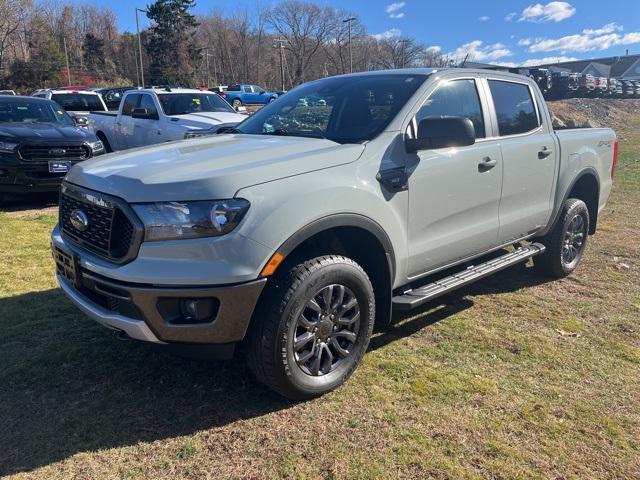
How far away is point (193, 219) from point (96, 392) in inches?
52.6

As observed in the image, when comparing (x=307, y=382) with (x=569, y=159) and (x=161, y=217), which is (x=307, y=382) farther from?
(x=569, y=159)

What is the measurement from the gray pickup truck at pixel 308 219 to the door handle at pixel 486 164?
0.01 metres

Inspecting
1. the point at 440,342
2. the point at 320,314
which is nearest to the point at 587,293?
the point at 440,342

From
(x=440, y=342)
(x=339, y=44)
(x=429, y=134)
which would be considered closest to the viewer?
(x=429, y=134)

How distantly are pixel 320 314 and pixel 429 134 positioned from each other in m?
1.32

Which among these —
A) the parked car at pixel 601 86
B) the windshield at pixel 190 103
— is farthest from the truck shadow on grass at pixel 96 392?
the parked car at pixel 601 86

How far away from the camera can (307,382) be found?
10.1 ft

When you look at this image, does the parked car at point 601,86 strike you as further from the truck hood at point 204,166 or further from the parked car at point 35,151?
the truck hood at point 204,166

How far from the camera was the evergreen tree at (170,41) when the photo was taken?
7712 cm

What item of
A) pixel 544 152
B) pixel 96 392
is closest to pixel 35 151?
pixel 96 392

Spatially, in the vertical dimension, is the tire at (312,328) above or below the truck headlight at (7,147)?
below

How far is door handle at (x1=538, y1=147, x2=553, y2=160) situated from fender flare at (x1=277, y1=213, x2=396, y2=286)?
207cm

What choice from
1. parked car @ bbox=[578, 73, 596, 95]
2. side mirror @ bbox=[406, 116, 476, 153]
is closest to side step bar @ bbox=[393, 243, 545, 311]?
side mirror @ bbox=[406, 116, 476, 153]

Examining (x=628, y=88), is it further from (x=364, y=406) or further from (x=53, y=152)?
(x=364, y=406)
